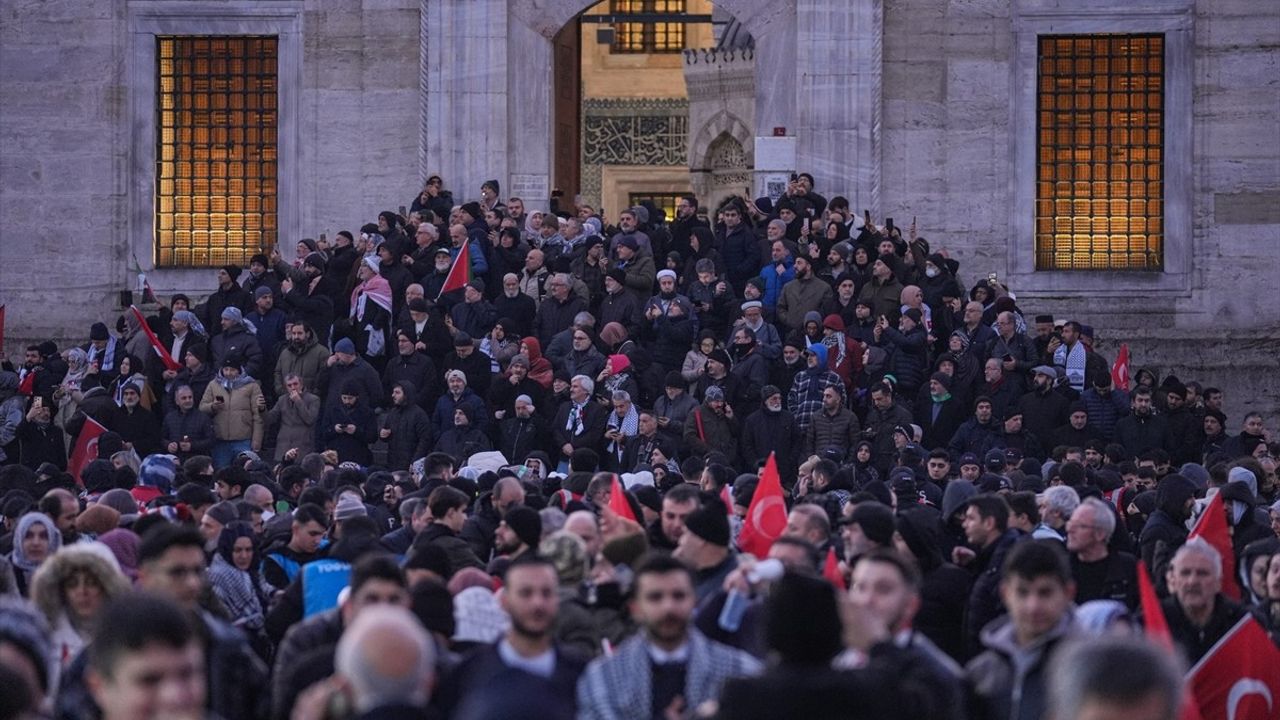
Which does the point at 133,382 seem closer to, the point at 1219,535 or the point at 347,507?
the point at 347,507

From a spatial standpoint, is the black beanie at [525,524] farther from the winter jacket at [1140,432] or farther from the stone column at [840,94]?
Answer: the stone column at [840,94]

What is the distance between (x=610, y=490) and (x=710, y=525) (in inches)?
154

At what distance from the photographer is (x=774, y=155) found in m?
28.6

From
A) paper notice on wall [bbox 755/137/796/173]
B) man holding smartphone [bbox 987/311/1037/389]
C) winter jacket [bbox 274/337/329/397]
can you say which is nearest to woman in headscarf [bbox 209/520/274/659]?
winter jacket [bbox 274/337/329/397]

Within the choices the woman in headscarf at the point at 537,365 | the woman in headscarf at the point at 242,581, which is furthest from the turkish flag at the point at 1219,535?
the woman in headscarf at the point at 537,365

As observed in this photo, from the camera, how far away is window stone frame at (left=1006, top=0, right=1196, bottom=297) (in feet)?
96.9

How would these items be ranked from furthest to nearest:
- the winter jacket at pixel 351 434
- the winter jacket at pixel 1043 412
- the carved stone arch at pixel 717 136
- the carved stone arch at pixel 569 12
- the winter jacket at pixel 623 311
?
1. the carved stone arch at pixel 717 136
2. the carved stone arch at pixel 569 12
3. the winter jacket at pixel 623 311
4. the winter jacket at pixel 1043 412
5. the winter jacket at pixel 351 434

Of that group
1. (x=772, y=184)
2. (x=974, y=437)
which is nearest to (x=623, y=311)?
(x=974, y=437)

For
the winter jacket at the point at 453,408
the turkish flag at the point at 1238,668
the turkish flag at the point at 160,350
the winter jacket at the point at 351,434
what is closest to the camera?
the turkish flag at the point at 1238,668

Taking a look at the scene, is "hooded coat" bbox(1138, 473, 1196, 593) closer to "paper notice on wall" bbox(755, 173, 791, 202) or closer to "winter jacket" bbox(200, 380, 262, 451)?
"winter jacket" bbox(200, 380, 262, 451)

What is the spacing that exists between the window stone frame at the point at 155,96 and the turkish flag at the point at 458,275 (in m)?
6.28

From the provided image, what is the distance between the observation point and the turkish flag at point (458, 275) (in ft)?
79.9

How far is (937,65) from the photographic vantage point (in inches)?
1163

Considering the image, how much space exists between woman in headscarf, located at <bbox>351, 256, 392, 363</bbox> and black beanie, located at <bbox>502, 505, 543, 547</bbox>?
12311 millimetres
